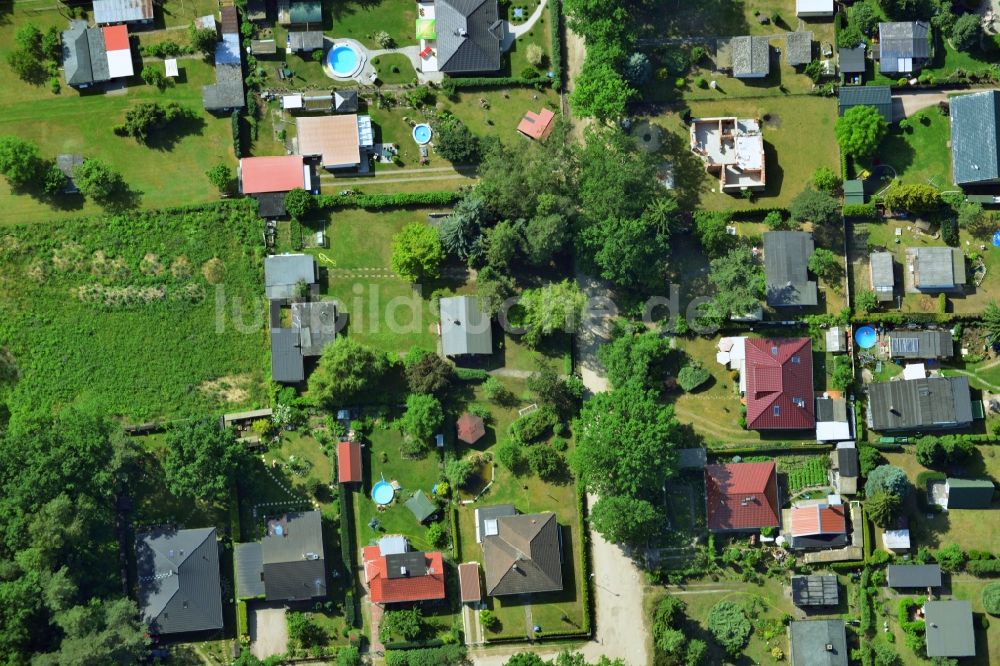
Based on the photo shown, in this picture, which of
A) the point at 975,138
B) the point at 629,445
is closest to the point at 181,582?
the point at 629,445

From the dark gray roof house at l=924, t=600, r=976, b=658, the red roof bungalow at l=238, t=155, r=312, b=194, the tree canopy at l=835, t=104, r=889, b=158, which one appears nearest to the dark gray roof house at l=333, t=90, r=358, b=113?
the red roof bungalow at l=238, t=155, r=312, b=194

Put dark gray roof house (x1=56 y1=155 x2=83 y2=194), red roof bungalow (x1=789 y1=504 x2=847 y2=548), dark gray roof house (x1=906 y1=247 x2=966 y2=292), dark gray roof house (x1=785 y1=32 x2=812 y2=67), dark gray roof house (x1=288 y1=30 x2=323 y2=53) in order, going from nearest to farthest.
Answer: red roof bungalow (x1=789 y1=504 x2=847 y2=548) → dark gray roof house (x1=906 y1=247 x2=966 y2=292) → dark gray roof house (x1=785 y1=32 x2=812 y2=67) → dark gray roof house (x1=288 y1=30 x2=323 y2=53) → dark gray roof house (x1=56 y1=155 x2=83 y2=194)

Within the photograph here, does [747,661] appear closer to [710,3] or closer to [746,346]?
[746,346]

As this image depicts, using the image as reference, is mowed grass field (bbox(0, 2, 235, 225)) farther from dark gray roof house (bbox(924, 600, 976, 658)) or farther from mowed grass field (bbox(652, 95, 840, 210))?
dark gray roof house (bbox(924, 600, 976, 658))

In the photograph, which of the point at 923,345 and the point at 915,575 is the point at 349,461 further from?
the point at 923,345


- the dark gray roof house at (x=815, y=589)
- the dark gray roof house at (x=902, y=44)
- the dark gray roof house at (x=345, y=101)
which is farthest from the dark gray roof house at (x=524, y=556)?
the dark gray roof house at (x=902, y=44)
